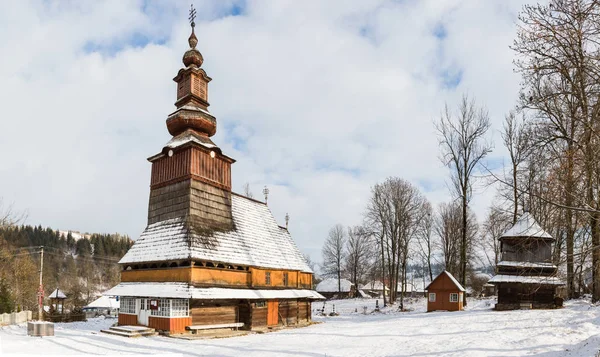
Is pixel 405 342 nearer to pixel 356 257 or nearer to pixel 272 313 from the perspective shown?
pixel 272 313

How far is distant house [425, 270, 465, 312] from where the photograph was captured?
3266cm

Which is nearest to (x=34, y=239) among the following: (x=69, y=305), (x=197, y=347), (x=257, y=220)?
(x=69, y=305)

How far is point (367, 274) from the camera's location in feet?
272

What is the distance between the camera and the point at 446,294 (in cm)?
3316

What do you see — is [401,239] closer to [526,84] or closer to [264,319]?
[264,319]

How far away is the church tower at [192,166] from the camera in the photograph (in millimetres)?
25045

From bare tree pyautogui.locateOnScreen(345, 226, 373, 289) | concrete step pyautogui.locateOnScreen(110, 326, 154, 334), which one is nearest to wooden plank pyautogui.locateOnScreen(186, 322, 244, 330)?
concrete step pyautogui.locateOnScreen(110, 326, 154, 334)

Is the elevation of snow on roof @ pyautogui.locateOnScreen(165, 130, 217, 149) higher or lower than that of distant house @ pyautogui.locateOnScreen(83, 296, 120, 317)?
higher

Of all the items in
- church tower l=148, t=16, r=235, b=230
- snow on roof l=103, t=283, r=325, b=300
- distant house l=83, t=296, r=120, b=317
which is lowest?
distant house l=83, t=296, r=120, b=317

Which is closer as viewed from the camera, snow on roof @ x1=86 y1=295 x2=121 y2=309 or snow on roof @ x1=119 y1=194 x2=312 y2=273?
snow on roof @ x1=119 y1=194 x2=312 y2=273

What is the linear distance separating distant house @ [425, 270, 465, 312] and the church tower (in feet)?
58.2

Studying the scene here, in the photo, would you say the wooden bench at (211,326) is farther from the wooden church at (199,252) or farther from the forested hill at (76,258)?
the forested hill at (76,258)

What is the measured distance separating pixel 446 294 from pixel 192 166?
72.7ft

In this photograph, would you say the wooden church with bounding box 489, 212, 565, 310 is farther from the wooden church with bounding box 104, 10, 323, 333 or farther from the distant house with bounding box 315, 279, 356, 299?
the distant house with bounding box 315, 279, 356, 299
